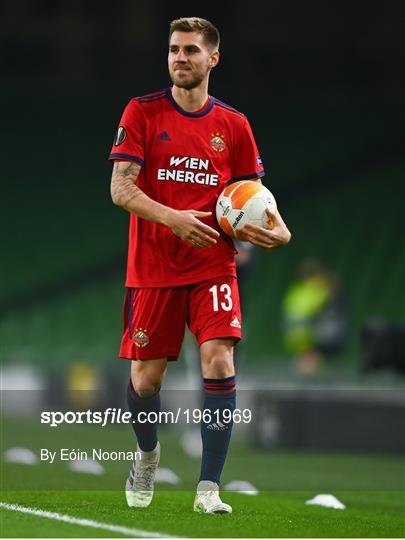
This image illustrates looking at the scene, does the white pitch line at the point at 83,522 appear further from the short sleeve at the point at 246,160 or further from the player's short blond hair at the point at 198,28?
the player's short blond hair at the point at 198,28

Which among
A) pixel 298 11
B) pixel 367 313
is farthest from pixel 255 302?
pixel 298 11

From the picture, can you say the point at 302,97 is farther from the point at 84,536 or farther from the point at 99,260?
the point at 84,536

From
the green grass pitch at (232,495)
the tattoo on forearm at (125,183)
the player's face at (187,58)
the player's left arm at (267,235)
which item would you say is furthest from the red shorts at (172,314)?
the player's face at (187,58)

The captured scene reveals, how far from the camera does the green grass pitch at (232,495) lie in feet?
17.1

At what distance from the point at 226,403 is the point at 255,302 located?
12.0m

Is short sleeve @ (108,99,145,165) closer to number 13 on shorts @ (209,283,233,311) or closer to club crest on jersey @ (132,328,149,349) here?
number 13 on shorts @ (209,283,233,311)

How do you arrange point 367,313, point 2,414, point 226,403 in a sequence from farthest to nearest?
point 367,313, point 2,414, point 226,403

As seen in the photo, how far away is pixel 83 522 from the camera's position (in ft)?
17.1

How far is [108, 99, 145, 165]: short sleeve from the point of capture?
5.72 m

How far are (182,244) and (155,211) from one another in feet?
1.04

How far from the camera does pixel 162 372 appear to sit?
19.4 feet

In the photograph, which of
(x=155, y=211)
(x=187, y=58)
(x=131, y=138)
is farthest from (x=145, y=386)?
(x=187, y=58)

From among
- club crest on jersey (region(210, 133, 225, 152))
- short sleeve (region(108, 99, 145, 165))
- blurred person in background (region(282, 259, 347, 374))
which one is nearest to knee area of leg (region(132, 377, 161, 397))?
short sleeve (region(108, 99, 145, 165))

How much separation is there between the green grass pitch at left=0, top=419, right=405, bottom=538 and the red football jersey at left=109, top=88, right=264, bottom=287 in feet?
3.52
